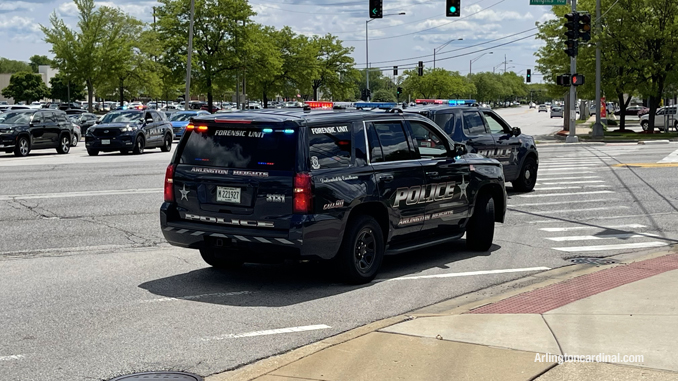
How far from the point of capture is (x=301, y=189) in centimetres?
834

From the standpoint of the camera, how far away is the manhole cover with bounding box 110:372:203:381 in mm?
5820

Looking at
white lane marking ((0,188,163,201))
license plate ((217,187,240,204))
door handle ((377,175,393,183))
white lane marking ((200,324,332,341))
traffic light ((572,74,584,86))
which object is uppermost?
traffic light ((572,74,584,86))

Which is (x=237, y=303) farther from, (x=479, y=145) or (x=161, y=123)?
(x=161, y=123)

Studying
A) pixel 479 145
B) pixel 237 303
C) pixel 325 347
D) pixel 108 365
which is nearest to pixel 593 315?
pixel 325 347

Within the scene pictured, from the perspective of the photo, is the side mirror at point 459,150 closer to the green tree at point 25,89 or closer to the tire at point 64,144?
the tire at point 64,144

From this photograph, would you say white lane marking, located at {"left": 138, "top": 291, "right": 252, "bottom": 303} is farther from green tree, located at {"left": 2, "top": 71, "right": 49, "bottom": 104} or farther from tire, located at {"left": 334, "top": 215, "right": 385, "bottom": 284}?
green tree, located at {"left": 2, "top": 71, "right": 49, "bottom": 104}

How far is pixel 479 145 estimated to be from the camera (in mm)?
16578

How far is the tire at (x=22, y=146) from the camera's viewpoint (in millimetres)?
30328

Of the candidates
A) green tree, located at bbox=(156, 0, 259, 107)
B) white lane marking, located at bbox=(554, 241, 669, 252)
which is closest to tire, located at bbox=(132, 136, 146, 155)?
white lane marking, located at bbox=(554, 241, 669, 252)

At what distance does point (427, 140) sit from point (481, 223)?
150 centimetres

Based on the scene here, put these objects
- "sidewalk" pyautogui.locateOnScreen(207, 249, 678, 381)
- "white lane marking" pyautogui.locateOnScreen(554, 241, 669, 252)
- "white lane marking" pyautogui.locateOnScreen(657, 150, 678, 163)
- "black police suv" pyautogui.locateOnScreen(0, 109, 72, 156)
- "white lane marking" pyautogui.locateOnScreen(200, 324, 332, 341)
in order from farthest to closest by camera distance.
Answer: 1. "black police suv" pyautogui.locateOnScreen(0, 109, 72, 156)
2. "white lane marking" pyautogui.locateOnScreen(657, 150, 678, 163)
3. "white lane marking" pyautogui.locateOnScreen(554, 241, 669, 252)
4. "white lane marking" pyautogui.locateOnScreen(200, 324, 332, 341)
5. "sidewalk" pyautogui.locateOnScreen(207, 249, 678, 381)

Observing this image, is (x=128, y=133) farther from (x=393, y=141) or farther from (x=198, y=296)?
(x=198, y=296)

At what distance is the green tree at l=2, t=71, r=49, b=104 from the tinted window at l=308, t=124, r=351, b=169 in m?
140

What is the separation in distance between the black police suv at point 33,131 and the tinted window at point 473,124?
19.4m
